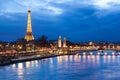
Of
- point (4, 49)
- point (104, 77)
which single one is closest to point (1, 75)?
point (104, 77)

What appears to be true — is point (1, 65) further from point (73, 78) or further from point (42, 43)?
point (42, 43)

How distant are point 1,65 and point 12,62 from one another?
3671mm

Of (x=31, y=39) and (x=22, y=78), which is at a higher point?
(x=31, y=39)

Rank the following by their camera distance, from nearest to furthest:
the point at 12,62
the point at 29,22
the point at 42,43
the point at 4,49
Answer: the point at 12,62 < the point at 4,49 < the point at 29,22 < the point at 42,43

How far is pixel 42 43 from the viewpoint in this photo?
240 ft

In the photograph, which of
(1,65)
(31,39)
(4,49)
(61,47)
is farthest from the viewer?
(61,47)

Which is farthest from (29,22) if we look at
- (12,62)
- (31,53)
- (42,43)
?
(12,62)

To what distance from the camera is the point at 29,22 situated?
2339 inches

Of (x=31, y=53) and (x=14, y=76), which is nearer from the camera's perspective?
(x=14, y=76)

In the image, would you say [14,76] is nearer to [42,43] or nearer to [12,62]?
[12,62]

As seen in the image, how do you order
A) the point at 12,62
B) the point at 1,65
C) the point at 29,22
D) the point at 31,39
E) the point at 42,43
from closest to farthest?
the point at 1,65 → the point at 12,62 → the point at 29,22 → the point at 31,39 → the point at 42,43

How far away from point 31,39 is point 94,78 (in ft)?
130

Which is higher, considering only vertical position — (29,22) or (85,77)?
(29,22)

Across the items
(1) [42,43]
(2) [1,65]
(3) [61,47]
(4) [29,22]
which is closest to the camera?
(2) [1,65]
